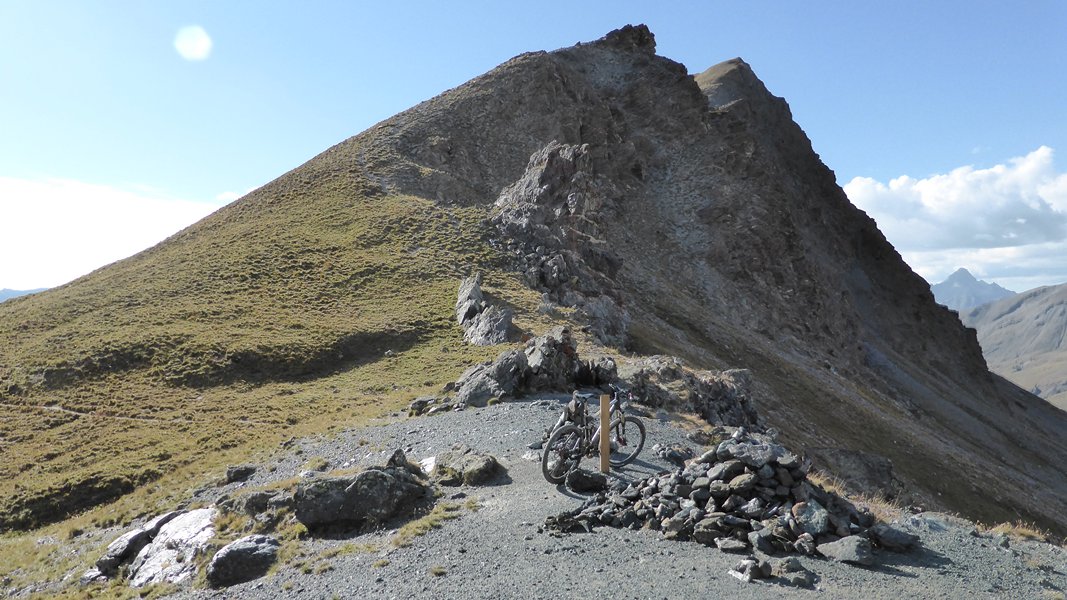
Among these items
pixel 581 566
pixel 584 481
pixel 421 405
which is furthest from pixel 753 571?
pixel 421 405

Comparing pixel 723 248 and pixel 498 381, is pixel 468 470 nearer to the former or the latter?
pixel 498 381

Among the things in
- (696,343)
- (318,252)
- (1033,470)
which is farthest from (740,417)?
(1033,470)

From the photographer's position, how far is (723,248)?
8656 centimetres

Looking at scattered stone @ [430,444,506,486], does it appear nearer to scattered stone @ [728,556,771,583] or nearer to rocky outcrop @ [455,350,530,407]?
rocky outcrop @ [455,350,530,407]

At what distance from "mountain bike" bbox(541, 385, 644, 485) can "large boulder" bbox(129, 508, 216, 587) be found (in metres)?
7.24

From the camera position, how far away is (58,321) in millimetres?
43969

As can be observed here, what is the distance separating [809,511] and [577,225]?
5560 cm

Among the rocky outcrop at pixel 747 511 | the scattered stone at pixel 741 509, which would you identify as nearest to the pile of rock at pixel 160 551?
the rocky outcrop at pixel 747 511

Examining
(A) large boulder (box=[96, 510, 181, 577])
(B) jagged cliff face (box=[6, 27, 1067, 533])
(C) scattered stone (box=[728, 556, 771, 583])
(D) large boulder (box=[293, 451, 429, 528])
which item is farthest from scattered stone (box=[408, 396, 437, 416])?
(C) scattered stone (box=[728, 556, 771, 583])

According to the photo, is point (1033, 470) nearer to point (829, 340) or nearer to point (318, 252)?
point (829, 340)

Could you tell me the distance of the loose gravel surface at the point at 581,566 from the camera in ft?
31.8

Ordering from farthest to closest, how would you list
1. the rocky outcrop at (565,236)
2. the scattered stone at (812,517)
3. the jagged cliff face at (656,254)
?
the jagged cliff face at (656,254)
the rocky outcrop at (565,236)
the scattered stone at (812,517)

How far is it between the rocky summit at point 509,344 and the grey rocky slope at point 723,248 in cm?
45

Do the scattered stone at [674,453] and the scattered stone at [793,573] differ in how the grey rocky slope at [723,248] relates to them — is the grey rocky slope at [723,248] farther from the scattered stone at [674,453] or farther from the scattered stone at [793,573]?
the scattered stone at [793,573]
